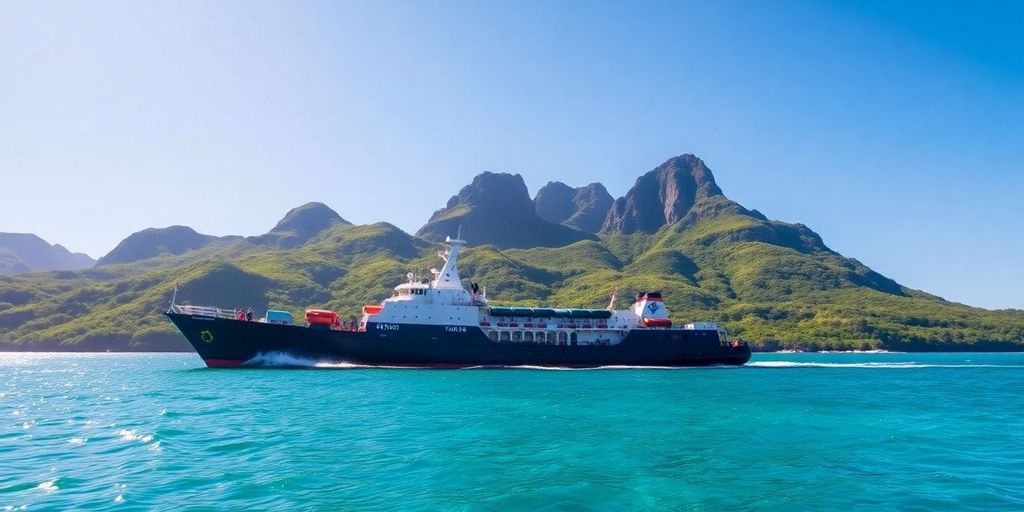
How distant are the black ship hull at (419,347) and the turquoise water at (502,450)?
11651 millimetres

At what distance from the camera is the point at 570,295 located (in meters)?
147

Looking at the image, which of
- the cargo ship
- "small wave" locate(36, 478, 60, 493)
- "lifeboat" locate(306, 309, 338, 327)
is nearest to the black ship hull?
the cargo ship

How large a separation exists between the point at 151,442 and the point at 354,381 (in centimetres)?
1851

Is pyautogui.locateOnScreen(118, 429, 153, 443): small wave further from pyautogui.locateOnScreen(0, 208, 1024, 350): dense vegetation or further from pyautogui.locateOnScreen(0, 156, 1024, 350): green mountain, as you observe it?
pyautogui.locateOnScreen(0, 208, 1024, 350): dense vegetation

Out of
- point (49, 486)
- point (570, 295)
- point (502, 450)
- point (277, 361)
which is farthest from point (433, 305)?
point (570, 295)

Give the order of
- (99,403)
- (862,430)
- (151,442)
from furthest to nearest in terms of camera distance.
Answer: (99,403), (862,430), (151,442)

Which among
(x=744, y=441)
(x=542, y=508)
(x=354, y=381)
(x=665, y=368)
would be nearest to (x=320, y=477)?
→ (x=542, y=508)

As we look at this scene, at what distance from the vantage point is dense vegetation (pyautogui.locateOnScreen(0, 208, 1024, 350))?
115 meters

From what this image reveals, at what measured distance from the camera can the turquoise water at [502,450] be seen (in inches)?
450

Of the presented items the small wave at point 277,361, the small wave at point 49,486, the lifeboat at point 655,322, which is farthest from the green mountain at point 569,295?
the small wave at point 49,486

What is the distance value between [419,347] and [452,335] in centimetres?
281

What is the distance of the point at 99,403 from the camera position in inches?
1029

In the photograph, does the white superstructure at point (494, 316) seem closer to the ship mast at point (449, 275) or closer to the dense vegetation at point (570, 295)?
the ship mast at point (449, 275)

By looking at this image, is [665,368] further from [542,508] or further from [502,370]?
[542,508]
